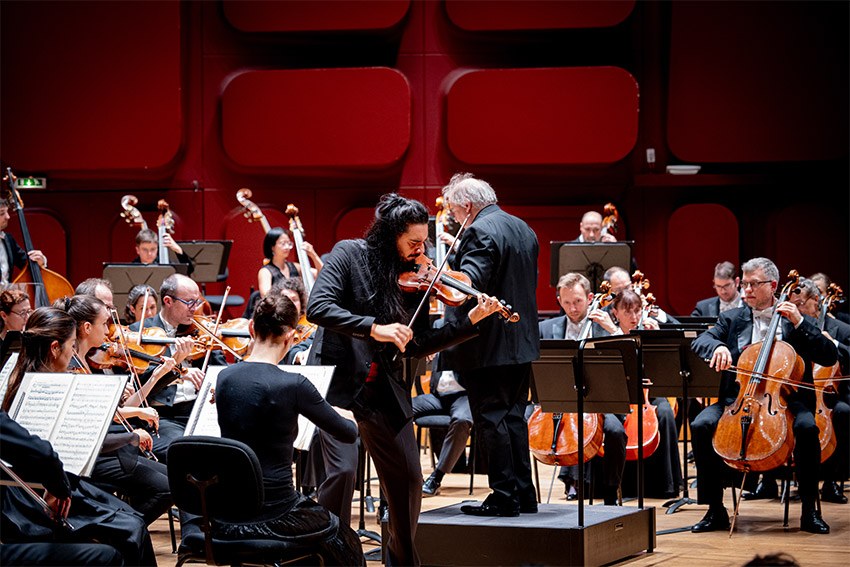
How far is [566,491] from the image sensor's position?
5.57 m

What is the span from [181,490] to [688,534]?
8.21 feet

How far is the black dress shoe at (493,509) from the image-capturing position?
395 cm

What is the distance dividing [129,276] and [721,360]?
358cm

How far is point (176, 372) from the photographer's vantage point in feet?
14.4

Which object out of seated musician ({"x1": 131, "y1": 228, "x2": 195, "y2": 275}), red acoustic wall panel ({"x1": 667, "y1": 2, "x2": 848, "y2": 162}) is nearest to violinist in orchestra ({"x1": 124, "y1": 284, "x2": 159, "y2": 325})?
seated musician ({"x1": 131, "y1": 228, "x2": 195, "y2": 275})

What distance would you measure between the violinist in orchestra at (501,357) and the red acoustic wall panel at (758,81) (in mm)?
4507

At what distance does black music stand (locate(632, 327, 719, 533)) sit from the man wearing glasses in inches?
75.4

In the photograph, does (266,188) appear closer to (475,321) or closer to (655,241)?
(655,241)

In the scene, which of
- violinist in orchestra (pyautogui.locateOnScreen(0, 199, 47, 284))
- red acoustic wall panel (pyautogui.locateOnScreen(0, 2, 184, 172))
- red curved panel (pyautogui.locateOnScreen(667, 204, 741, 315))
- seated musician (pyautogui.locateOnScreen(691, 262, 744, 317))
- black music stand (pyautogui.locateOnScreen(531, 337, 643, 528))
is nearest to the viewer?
black music stand (pyautogui.locateOnScreen(531, 337, 643, 528))

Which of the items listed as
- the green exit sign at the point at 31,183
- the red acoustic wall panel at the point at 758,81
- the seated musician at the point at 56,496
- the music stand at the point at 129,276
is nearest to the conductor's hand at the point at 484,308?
the seated musician at the point at 56,496

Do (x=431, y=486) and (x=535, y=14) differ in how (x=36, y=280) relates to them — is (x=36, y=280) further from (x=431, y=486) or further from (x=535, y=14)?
(x=535, y=14)

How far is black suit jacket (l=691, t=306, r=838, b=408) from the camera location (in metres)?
4.66

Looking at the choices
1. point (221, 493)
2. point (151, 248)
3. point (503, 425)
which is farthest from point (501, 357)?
point (151, 248)

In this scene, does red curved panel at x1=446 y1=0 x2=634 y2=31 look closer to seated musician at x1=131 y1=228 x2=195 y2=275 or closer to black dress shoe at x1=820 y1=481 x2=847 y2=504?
seated musician at x1=131 y1=228 x2=195 y2=275
